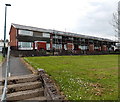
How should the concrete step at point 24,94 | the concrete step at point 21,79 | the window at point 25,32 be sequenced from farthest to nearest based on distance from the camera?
the window at point 25,32, the concrete step at point 21,79, the concrete step at point 24,94

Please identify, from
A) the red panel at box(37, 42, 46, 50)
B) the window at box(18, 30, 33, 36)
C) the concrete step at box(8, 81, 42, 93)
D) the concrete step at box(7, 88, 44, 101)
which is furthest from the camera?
the red panel at box(37, 42, 46, 50)

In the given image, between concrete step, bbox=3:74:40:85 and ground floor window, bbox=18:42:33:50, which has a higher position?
ground floor window, bbox=18:42:33:50

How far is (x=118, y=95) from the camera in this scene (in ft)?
14.1

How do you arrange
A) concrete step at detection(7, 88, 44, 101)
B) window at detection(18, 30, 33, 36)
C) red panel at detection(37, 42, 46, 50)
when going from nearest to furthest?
concrete step at detection(7, 88, 44, 101) < window at detection(18, 30, 33, 36) < red panel at detection(37, 42, 46, 50)

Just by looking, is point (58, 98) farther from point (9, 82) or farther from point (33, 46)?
point (33, 46)

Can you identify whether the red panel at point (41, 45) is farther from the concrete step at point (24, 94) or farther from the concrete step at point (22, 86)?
the concrete step at point (24, 94)

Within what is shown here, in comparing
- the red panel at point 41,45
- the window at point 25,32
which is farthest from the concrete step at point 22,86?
the red panel at point 41,45

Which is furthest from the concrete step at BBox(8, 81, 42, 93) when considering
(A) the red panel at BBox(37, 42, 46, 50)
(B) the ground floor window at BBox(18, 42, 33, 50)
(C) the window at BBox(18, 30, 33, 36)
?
(A) the red panel at BBox(37, 42, 46, 50)

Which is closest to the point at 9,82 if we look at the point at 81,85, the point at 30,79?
the point at 30,79

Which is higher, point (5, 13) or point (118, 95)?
point (5, 13)

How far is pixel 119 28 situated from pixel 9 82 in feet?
31.5

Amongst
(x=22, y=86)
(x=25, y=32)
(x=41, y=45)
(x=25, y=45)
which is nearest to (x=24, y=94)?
(x=22, y=86)

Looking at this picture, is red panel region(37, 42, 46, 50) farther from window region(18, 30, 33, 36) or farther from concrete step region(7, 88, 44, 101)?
concrete step region(7, 88, 44, 101)

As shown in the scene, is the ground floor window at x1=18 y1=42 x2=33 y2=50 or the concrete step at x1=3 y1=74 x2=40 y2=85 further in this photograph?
the ground floor window at x1=18 y1=42 x2=33 y2=50
